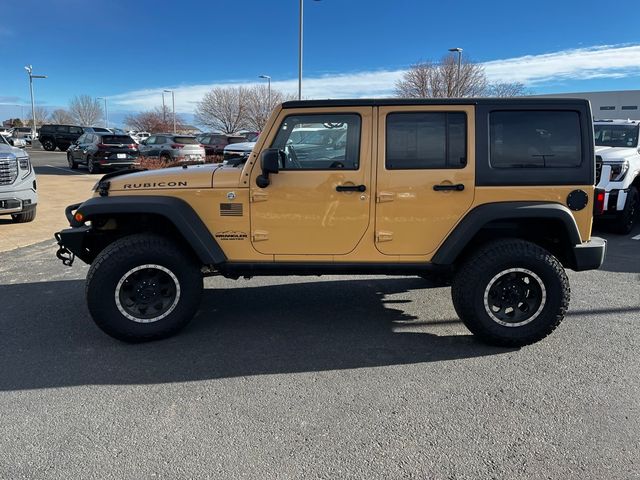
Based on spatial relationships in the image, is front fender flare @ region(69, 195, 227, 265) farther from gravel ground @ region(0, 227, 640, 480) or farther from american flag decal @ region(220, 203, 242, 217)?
gravel ground @ region(0, 227, 640, 480)

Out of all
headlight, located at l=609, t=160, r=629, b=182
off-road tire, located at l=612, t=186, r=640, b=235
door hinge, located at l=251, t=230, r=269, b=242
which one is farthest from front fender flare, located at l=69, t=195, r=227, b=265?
off-road tire, located at l=612, t=186, r=640, b=235

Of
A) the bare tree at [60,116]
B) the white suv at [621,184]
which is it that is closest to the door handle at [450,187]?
the white suv at [621,184]

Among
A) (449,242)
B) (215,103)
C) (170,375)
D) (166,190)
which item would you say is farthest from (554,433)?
(215,103)

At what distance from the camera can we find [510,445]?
272 cm

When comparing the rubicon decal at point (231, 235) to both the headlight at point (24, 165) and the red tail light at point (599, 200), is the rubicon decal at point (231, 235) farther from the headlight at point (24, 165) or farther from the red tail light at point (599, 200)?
the headlight at point (24, 165)

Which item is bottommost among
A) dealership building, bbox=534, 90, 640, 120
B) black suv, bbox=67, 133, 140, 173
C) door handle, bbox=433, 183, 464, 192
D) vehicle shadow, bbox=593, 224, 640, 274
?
vehicle shadow, bbox=593, 224, 640, 274

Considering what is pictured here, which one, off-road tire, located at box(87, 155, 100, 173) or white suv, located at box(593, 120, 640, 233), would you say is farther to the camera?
off-road tire, located at box(87, 155, 100, 173)

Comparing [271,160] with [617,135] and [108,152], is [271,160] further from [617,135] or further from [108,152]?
[108,152]

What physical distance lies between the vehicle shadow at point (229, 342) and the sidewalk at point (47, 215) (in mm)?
2861

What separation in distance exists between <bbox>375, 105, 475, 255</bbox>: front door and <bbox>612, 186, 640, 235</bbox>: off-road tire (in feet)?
19.6

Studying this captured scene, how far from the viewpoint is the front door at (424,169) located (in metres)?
3.85

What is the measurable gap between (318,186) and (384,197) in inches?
20.5

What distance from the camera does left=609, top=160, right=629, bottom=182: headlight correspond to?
8.22m

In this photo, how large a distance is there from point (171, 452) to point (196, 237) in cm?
169
